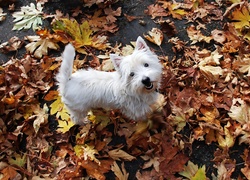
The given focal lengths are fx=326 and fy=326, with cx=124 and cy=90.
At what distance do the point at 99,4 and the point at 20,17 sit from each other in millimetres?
1135

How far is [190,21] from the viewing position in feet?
14.5

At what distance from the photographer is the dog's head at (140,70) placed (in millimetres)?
2922

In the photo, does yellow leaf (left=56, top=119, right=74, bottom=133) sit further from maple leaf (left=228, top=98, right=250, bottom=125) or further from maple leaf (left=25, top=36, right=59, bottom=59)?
maple leaf (left=228, top=98, right=250, bottom=125)

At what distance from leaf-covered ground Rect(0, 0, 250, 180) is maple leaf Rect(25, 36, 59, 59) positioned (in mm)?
13

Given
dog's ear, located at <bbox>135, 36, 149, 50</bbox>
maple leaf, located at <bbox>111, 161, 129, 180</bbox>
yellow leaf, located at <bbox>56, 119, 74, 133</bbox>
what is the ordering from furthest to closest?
yellow leaf, located at <bbox>56, 119, 74, 133</bbox> < maple leaf, located at <bbox>111, 161, 129, 180</bbox> < dog's ear, located at <bbox>135, 36, 149, 50</bbox>

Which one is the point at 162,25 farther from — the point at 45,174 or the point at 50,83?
the point at 45,174

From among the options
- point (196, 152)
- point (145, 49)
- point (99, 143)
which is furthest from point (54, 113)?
point (196, 152)

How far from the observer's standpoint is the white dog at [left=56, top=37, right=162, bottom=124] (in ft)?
9.71

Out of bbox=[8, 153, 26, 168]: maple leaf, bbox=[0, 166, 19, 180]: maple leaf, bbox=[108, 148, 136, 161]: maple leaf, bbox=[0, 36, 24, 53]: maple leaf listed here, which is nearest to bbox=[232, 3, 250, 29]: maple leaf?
bbox=[108, 148, 136, 161]: maple leaf

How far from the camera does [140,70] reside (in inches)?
116

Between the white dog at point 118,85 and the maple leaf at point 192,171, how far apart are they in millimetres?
694

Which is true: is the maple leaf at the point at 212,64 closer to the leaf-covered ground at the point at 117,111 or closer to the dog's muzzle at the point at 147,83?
the leaf-covered ground at the point at 117,111

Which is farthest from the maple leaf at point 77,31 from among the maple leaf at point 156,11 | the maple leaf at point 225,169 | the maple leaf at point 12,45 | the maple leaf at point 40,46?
the maple leaf at point 225,169

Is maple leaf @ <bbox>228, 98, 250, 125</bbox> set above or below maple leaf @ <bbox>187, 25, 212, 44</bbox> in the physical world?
below
